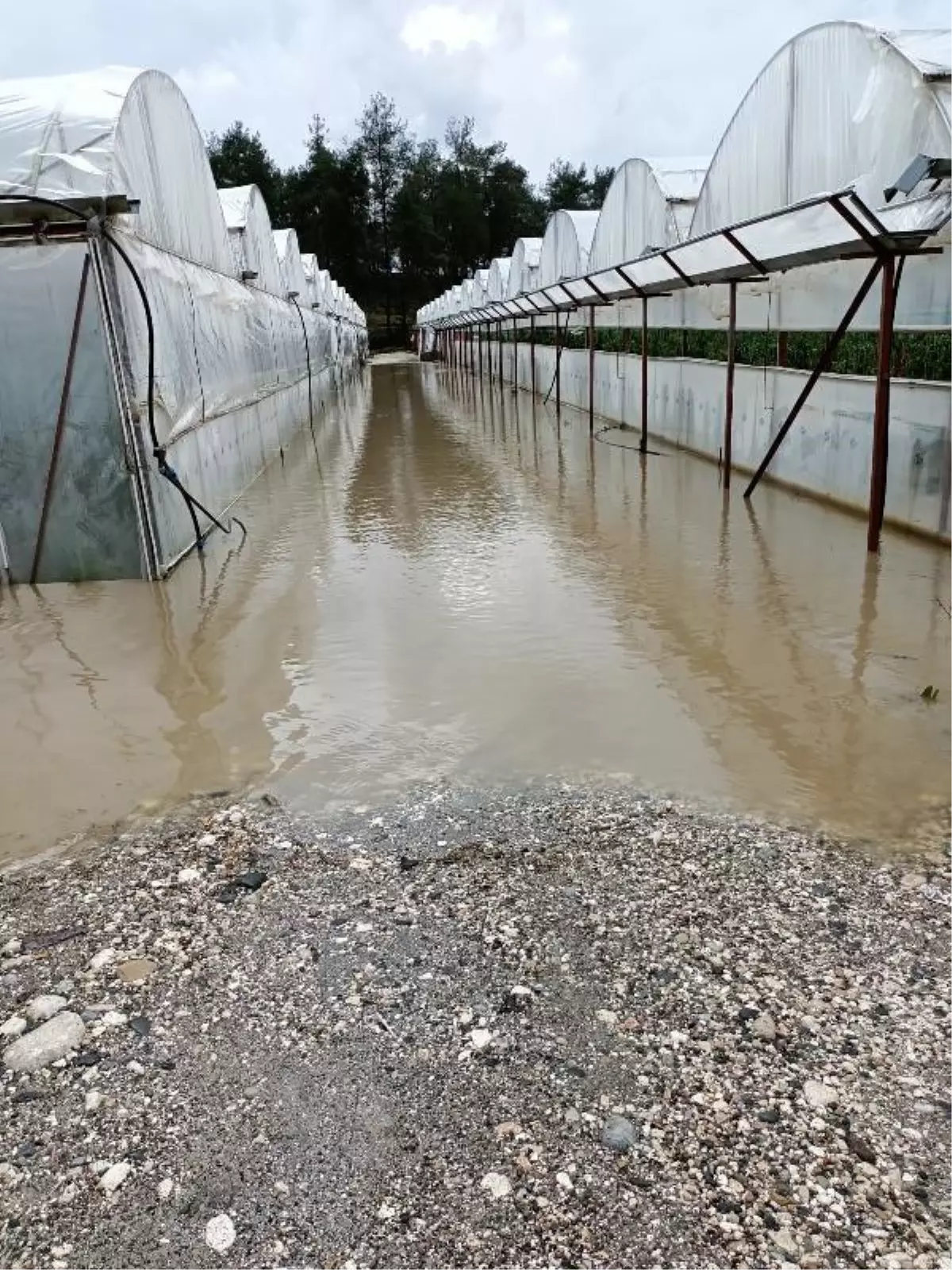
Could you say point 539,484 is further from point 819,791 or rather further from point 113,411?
point 819,791

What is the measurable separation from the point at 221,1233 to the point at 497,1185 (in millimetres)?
604

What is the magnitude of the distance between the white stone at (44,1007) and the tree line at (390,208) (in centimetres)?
6774

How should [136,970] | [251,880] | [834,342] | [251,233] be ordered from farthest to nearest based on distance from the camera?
[251,233]
[834,342]
[251,880]
[136,970]

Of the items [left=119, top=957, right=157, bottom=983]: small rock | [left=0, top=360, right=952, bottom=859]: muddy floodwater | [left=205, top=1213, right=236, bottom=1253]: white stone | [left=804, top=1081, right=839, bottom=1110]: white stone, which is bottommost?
[left=205, top=1213, right=236, bottom=1253]: white stone

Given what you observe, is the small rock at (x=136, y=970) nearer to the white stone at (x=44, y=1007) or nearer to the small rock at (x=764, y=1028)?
the white stone at (x=44, y=1007)

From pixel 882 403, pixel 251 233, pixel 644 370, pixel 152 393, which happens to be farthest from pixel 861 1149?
pixel 251 233

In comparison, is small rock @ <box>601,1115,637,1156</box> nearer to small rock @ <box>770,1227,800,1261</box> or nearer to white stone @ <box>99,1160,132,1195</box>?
small rock @ <box>770,1227,800,1261</box>

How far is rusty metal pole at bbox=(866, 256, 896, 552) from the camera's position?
6.77m

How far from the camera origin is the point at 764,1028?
8.38ft

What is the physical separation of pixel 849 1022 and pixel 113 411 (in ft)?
21.2

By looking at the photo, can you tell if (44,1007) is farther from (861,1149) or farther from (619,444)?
(619,444)

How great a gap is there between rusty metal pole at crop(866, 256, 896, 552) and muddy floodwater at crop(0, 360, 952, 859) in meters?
0.27

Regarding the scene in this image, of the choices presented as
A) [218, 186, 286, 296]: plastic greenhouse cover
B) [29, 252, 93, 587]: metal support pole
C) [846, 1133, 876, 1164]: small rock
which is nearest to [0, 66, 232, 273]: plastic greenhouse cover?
[29, 252, 93, 587]: metal support pole

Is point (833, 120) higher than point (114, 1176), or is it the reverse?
point (833, 120)
